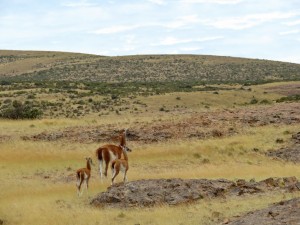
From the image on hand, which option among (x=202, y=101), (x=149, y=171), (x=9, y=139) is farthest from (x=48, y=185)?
(x=202, y=101)

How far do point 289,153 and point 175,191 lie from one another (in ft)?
39.2

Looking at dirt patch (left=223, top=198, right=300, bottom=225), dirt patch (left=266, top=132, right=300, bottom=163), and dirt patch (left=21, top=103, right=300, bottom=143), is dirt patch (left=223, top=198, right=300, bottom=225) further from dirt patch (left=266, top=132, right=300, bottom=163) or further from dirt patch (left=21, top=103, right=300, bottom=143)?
dirt patch (left=21, top=103, right=300, bottom=143)

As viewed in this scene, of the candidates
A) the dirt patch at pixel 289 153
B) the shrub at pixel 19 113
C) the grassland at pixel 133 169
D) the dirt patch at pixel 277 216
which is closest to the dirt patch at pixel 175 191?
the grassland at pixel 133 169

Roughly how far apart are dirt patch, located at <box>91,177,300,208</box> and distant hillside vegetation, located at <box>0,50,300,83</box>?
84.3 meters

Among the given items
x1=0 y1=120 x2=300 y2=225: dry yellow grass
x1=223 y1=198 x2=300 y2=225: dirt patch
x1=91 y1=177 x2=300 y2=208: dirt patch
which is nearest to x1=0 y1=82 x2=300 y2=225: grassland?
x1=0 y1=120 x2=300 y2=225: dry yellow grass

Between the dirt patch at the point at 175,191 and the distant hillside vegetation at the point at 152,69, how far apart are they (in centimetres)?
8425

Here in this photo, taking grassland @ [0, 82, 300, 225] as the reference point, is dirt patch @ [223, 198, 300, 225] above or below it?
above

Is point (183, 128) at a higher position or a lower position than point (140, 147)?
higher

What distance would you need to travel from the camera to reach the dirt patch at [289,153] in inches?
1061

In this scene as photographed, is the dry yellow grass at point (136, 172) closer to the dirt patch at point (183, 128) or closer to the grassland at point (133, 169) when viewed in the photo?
the grassland at point (133, 169)

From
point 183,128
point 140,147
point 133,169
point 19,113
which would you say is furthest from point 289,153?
point 19,113

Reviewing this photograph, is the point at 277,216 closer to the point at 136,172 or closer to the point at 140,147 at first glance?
the point at 136,172

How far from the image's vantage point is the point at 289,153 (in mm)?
27750

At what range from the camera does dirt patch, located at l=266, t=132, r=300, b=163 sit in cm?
2694
